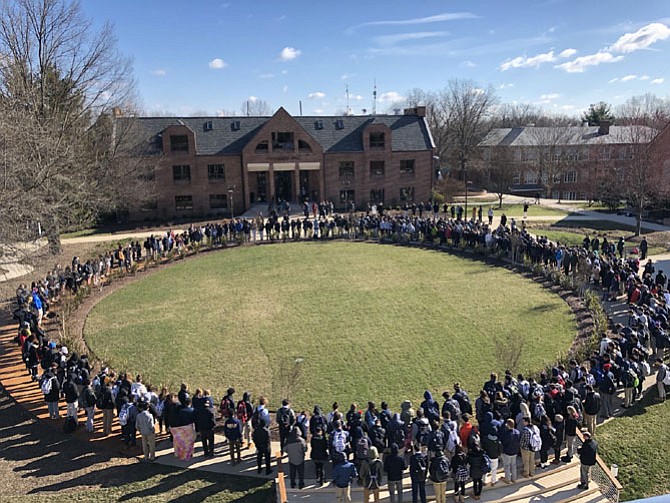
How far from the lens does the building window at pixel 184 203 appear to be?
43781 mm

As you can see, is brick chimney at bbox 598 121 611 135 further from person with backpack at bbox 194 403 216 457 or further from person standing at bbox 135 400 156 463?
person standing at bbox 135 400 156 463

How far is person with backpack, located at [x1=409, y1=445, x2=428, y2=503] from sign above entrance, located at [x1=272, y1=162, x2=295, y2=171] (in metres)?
37.0

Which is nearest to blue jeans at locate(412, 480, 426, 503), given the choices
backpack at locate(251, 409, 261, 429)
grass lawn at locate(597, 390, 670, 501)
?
backpack at locate(251, 409, 261, 429)

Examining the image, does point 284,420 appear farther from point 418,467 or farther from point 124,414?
point 124,414

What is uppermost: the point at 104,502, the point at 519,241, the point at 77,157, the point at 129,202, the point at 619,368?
the point at 77,157

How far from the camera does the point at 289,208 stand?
42.8m

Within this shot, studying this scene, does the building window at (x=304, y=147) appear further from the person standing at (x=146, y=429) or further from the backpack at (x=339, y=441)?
the backpack at (x=339, y=441)

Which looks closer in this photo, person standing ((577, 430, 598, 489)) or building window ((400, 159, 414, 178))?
person standing ((577, 430, 598, 489))

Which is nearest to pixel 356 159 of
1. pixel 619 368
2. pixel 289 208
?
pixel 289 208

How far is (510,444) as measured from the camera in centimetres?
989

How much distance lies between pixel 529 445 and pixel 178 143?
3892 cm

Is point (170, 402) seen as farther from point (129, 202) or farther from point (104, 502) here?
point (129, 202)

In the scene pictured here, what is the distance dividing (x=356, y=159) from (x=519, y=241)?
22.4 meters

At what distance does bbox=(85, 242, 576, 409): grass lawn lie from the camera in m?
14.8
